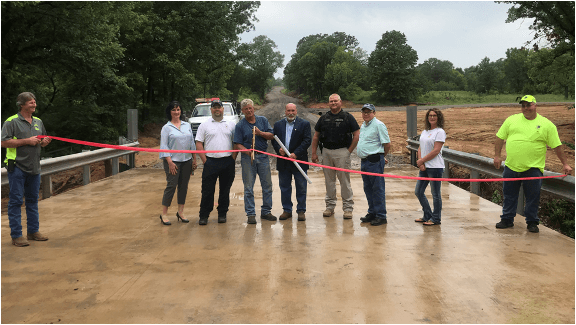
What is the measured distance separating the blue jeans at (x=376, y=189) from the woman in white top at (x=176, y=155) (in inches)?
113

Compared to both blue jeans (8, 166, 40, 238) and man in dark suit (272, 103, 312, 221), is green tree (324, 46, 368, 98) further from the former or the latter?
blue jeans (8, 166, 40, 238)

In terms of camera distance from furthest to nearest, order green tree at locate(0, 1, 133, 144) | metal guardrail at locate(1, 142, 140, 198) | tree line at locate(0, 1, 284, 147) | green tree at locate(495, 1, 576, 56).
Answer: green tree at locate(495, 1, 576, 56), green tree at locate(0, 1, 133, 144), tree line at locate(0, 1, 284, 147), metal guardrail at locate(1, 142, 140, 198)

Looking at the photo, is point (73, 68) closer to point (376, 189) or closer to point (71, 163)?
point (71, 163)

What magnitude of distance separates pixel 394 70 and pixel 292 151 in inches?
3029

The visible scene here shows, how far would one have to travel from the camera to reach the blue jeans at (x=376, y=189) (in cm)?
775

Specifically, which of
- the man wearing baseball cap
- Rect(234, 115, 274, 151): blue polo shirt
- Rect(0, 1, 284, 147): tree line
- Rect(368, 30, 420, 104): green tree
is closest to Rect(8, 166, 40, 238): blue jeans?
Rect(0, 1, 284, 147): tree line

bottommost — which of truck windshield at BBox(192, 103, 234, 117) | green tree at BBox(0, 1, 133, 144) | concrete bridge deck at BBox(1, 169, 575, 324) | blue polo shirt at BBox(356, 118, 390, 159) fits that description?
concrete bridge deck at BBox(1, 169, 575, 324)

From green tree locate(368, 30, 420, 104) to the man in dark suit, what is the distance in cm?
7501

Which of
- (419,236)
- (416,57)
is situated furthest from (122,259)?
(416,57)

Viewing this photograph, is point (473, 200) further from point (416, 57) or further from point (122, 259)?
point (416, 57)

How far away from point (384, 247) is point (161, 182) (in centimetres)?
764

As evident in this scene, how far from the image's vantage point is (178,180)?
7.98m

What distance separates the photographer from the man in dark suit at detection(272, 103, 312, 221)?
822cm

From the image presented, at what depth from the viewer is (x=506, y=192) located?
7.22m
